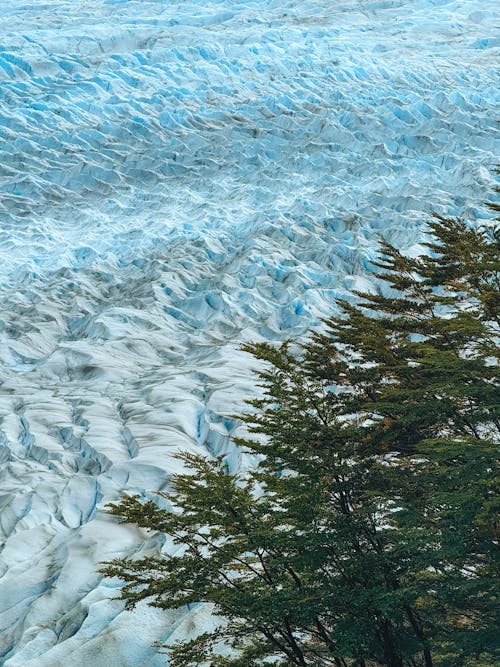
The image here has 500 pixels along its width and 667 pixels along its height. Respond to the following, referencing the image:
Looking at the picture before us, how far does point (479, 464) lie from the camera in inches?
340

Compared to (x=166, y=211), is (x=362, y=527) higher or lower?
higher

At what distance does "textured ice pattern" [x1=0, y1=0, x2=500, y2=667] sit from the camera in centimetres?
1844

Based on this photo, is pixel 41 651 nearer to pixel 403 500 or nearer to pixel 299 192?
pixel 403 500

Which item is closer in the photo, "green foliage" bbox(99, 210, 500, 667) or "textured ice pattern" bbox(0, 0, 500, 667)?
"green foliage" bbox(99, 210, 500, 667)

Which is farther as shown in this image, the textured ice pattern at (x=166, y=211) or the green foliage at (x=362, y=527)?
the textured ice pattern at (x=166, y=211)

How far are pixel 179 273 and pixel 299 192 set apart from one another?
9.87 metres

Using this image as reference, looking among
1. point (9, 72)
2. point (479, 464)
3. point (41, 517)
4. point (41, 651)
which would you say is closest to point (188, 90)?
point (9, 72)

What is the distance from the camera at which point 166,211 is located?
4222cm

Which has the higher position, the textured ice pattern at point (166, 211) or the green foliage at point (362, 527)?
the green foliage at point (362, 527)

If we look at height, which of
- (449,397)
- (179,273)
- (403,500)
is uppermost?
(449,397)

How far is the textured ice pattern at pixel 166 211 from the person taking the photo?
1844 cm

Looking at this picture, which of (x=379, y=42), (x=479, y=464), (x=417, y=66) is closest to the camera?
(x=479, y=464)

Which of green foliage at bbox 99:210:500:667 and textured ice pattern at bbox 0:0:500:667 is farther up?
green foliage at bbox 99:210:500:667

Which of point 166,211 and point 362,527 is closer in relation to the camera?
point 362,527
